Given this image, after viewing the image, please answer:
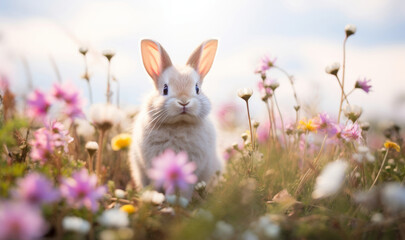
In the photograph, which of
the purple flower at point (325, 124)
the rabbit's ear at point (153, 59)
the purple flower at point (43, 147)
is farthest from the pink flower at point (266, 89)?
the purple flower at point (43, 147)

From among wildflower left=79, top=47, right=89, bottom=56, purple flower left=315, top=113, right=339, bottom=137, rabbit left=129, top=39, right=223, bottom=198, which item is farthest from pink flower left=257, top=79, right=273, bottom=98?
wildflower left=79, top=47, right=89, bottom=56

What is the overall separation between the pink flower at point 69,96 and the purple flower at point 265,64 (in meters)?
2.00

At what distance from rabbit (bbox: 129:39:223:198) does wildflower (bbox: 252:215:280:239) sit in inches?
55.6

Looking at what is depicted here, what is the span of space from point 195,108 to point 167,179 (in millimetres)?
1617

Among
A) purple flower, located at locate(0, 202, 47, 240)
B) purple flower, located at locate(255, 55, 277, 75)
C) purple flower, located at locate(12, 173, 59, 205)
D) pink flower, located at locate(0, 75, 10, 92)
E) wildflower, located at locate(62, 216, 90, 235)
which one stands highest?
purple flower, located at locate(255, 55, 277, 75)

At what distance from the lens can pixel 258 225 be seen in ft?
5.54

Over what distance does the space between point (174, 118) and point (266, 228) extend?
1603 mm

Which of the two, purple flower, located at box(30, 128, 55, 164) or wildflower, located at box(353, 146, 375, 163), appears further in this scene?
wildflower, located at box(353, 146, 375, 163)

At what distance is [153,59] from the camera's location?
3.42 metres

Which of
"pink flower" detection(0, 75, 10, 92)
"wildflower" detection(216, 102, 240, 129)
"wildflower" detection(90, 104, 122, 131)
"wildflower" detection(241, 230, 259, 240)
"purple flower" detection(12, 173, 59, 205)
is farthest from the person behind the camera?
"wildflower" detection(216, 102, 240, 129)

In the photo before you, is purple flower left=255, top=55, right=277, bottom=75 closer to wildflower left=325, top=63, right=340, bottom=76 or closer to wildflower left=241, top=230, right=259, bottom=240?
wildflower left=325, top=63, right=340, bottom=76

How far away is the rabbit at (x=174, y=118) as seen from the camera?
121 inches

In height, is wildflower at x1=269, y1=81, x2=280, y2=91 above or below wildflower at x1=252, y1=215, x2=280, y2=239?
above

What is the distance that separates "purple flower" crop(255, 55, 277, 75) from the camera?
11.1ft
